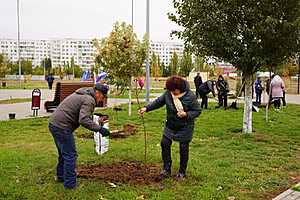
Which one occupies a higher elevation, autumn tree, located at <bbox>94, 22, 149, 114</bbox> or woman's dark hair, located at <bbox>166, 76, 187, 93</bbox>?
autumn tree, located at <bbox>94, 22, 149, 114</bbox>

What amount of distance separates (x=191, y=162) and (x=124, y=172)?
1.48 metres

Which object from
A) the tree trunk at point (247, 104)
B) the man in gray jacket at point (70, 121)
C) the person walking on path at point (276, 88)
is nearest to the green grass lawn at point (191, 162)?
the tree trunk at point (247, 104)

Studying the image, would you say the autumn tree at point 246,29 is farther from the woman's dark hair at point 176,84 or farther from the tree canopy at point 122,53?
the woman's dark hair at point 176,84

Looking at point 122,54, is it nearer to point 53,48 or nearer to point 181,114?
point 181,114

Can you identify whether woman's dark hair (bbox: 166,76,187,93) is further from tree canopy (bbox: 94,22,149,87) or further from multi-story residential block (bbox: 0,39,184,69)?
multi-story residential block (bbox: 0,39,184,69)

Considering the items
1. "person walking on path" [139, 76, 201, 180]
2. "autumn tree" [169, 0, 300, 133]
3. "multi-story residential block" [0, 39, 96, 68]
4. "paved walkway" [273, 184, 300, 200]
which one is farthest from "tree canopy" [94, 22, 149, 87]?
"multi-story residential block" [0, 39, 96, 68]

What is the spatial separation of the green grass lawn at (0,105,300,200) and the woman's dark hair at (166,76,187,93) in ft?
4.77

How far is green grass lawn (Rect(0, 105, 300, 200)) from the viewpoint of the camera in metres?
6.22

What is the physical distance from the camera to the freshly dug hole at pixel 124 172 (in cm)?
685

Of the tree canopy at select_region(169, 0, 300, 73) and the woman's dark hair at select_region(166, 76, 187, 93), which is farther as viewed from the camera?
the tree canopy at select_region(169, 0, 300, 73)

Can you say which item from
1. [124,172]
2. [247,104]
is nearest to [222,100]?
[247,104]

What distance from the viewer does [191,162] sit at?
8.19 metres

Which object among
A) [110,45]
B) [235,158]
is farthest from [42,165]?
[110,45]

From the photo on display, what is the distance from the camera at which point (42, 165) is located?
7.82 metres
